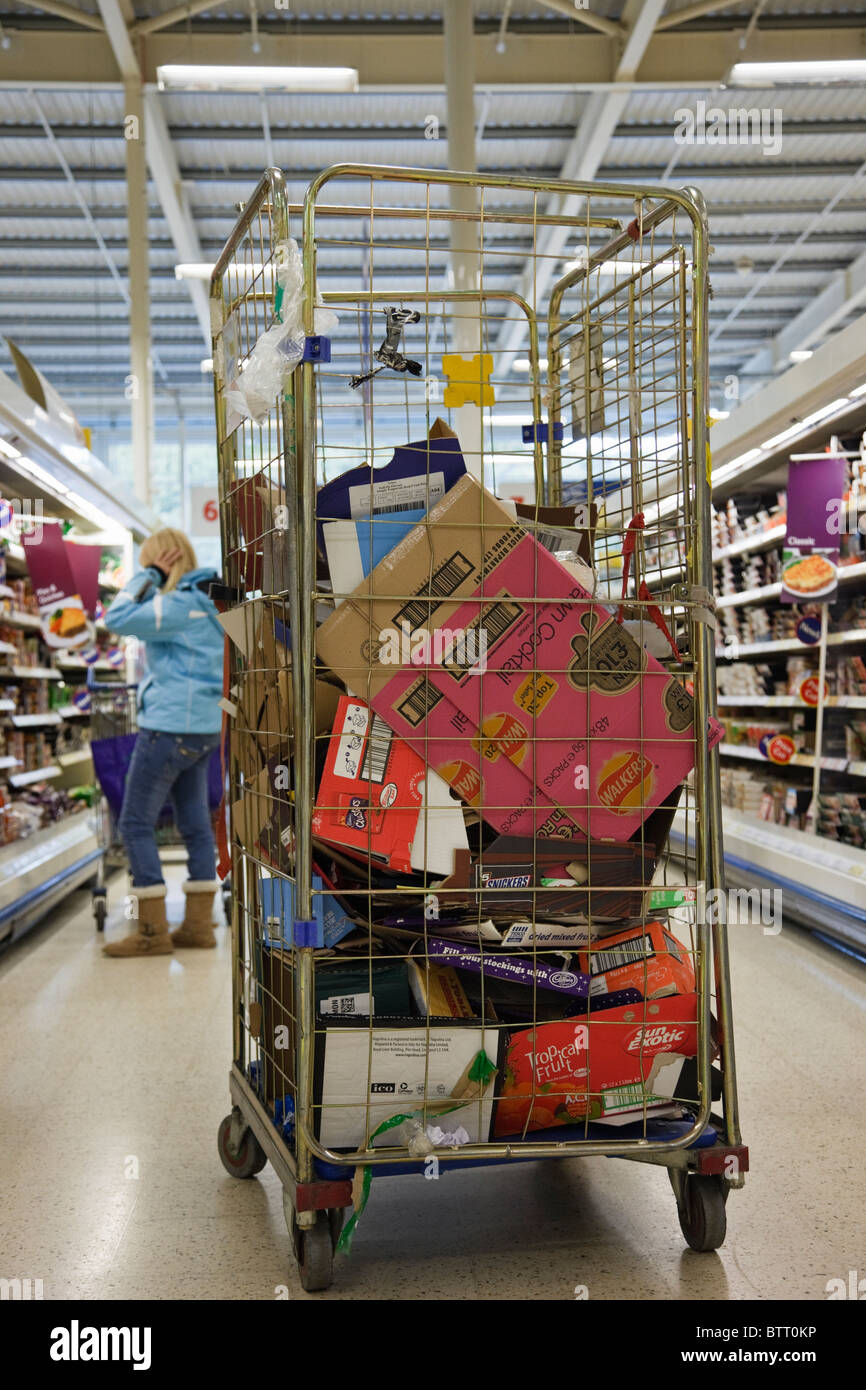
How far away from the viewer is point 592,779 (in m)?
2.11

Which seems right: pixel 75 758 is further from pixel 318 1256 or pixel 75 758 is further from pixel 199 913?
pixel 318 1256

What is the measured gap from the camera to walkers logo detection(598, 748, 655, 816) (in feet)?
6.95

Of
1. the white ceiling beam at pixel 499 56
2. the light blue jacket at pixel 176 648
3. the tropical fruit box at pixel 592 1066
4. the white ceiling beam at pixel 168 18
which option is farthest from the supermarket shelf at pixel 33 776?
the white ceiling beam at pixel 168 18

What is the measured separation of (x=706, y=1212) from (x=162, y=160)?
10.3 metres

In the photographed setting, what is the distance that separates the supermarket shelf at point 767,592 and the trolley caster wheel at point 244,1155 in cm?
325

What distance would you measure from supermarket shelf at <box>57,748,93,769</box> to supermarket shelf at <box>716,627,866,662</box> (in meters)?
3.72

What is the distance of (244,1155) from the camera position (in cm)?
257

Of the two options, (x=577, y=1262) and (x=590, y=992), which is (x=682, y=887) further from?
(x=577, y=1262)

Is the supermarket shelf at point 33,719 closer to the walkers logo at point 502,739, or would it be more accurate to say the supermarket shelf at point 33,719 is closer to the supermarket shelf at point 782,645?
the supermarket shelf at point 782,645

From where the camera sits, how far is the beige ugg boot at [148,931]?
16.2 ft

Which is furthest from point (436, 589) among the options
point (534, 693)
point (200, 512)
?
point (200, 512)

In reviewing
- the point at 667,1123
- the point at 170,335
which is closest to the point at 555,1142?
the point at 667,1123

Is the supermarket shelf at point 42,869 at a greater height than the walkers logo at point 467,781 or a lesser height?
lesser
